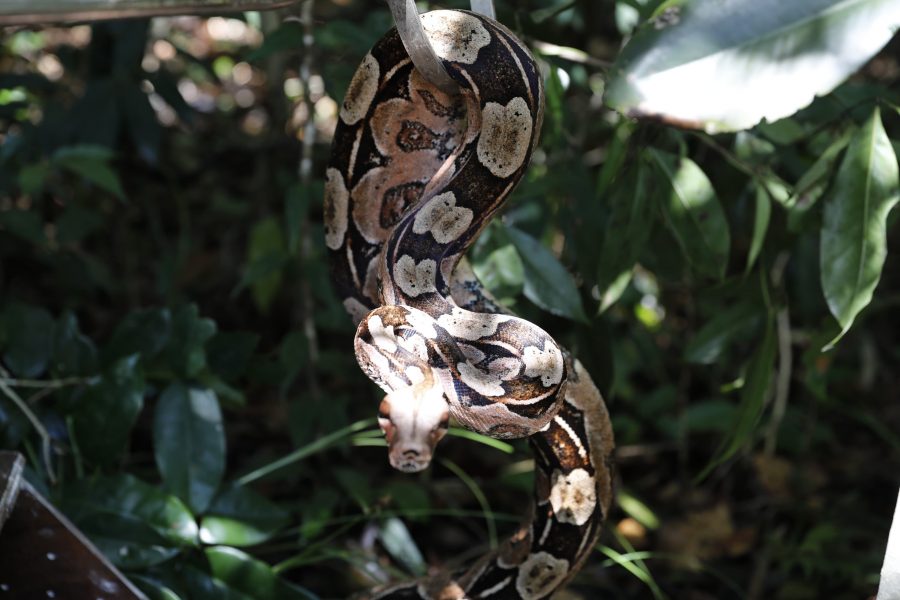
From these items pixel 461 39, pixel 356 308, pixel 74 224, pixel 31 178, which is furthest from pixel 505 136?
pixel 74 224

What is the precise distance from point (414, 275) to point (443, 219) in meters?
0.12

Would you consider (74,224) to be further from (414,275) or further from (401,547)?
(414,275)

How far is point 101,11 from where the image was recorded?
112 centimetres

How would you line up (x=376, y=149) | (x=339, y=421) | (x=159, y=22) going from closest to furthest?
(x=376, y=149) < (x=339, y=421) < (x=159, y=22)

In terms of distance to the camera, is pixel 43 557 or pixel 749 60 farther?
A: pixel 43 557

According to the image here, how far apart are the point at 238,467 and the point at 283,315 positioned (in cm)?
95

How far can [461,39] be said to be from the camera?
1689 millimetres

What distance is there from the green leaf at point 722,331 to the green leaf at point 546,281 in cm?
66

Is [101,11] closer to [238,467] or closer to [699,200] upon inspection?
[699,200]

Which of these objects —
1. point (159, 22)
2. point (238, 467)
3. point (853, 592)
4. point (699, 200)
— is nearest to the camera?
point (699, 200)

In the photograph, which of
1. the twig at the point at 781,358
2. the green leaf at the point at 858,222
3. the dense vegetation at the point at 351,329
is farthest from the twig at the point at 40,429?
the twig at the point at 781,358

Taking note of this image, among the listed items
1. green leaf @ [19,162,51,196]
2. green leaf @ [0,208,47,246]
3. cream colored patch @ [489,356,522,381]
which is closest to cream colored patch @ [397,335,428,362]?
cream colored patch @ [489,356,522,381]

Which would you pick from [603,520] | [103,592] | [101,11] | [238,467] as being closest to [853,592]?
[603,520]

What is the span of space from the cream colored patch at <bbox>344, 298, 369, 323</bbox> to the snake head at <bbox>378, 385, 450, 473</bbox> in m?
0.59
